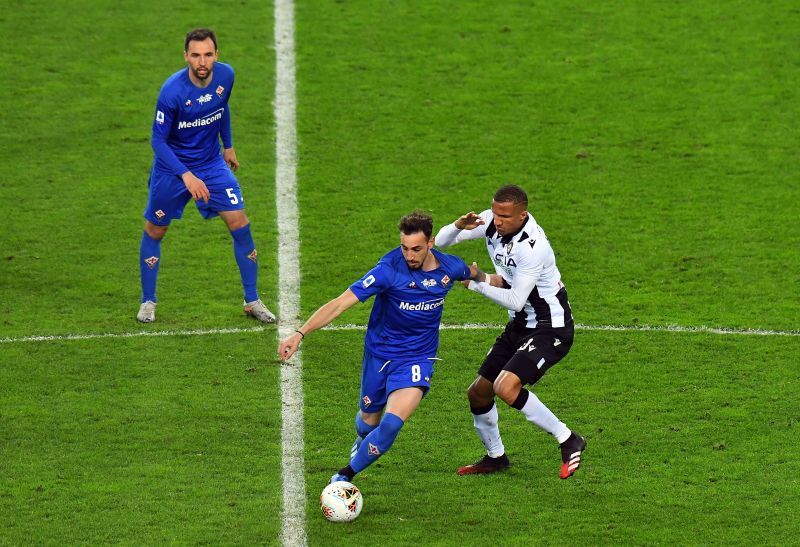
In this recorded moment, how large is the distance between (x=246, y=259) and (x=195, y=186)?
963 millimetres

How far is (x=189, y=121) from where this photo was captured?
11.6 meters

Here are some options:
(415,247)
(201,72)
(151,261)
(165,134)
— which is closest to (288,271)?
(151,261)

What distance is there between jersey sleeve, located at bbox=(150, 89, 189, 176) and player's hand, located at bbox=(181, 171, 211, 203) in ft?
0.31

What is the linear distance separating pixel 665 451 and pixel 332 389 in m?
2.58

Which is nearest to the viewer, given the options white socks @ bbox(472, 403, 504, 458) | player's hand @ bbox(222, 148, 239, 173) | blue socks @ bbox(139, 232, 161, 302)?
white socks @ bbox(472, 403, 504, 458)

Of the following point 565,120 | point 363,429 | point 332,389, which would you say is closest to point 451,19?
point 565,120

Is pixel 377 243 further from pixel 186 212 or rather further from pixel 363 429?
pixel 363 429

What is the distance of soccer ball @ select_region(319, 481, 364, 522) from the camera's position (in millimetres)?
8688

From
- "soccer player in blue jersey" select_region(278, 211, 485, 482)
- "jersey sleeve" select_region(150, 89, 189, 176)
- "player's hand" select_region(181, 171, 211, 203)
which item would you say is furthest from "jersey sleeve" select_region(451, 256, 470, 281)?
"jersey sleeve" select_region(150, 89, 189, 176)

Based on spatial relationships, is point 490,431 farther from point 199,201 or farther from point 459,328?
point 199,201

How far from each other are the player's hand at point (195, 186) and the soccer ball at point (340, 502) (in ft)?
11.0

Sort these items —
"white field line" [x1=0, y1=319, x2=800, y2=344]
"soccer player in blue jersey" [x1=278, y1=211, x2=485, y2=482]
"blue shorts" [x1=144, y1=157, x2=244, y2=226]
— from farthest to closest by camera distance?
"blue shorts" [x1=144, y1=157, x2=244, y2=226], "white field line" [x1=0, y1=319, x2=800, y2=344], "soccer player in blue jersey" [x1=278, y1=211, x2=485, y2=482]

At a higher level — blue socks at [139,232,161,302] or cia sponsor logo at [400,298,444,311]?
cia sponsor logo at [400,298,444,311]

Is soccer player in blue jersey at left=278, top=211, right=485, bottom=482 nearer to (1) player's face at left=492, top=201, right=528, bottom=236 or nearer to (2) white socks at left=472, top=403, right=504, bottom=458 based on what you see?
(1) player's face at left=492, top=201, right=528, bottom=236
